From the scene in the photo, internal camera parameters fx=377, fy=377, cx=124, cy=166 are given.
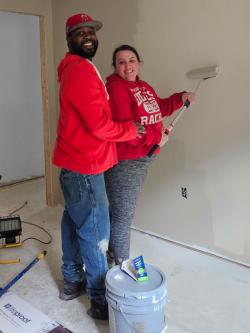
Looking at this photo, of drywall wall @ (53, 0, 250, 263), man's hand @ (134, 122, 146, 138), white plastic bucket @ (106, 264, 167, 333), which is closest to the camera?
white plastic bucket @ (106, 264, 167, 333)

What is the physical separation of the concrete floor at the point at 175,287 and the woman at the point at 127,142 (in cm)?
40

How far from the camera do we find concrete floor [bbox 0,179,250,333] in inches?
75.4

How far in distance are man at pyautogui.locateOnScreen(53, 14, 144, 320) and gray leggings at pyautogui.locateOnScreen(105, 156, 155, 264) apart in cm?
24

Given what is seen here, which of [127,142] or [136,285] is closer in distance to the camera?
[136,285]

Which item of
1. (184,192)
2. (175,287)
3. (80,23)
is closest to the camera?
(80,23)

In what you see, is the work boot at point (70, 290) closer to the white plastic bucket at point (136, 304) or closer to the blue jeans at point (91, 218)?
the blue jeans at point (91, 218)

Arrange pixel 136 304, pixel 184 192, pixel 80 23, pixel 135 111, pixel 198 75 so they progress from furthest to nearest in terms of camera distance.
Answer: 1. pixel 184 192
2. pixel 198 75
3. pixel 135 111
4. pixel 80 23
5. pixel 136 304

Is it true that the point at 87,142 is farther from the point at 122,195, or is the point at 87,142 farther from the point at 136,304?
the point at 136,304

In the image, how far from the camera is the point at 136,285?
1.67 metres

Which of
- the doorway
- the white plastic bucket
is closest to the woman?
the white plastic bucket

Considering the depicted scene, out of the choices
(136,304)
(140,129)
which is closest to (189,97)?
(140,129)

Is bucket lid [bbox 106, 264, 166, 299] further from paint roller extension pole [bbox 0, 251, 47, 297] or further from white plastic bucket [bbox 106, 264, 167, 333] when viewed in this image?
paint roller extension pole [bbox 0, 251, 47, 297]

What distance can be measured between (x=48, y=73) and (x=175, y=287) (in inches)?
83.3

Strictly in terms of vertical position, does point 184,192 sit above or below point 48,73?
below
